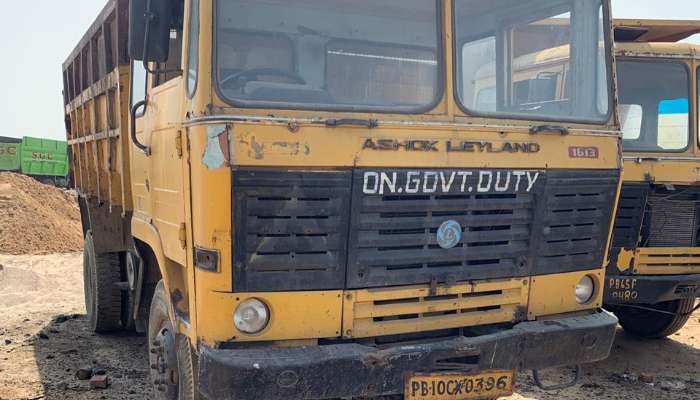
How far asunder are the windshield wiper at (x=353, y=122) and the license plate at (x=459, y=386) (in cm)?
118

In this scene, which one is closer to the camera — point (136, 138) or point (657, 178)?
point (136, 138)

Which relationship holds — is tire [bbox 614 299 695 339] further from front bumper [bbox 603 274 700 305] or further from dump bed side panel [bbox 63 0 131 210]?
dump bed side panel [bbox 63 0 131 210]

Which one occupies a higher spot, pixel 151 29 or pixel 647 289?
pixel 151 29

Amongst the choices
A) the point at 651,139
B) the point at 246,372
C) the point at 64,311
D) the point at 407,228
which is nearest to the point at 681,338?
the point at 651,139

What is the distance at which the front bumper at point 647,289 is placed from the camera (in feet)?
17.4

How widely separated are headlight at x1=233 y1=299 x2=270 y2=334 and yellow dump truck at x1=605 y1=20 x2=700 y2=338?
3.40m

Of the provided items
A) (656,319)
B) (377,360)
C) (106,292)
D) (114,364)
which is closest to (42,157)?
(106,292)

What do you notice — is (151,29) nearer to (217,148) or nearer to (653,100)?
(217,148)

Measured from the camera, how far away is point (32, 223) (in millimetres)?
14516

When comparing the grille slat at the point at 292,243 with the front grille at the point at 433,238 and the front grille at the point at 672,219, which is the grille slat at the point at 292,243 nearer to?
the front grille at the point at 433,238

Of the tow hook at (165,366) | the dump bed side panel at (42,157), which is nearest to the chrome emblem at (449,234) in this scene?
the tow hook at (165,366)

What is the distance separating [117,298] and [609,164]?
4.41 m

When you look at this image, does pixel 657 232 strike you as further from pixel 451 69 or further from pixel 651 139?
pixel 451 69

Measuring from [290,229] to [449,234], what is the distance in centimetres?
81
